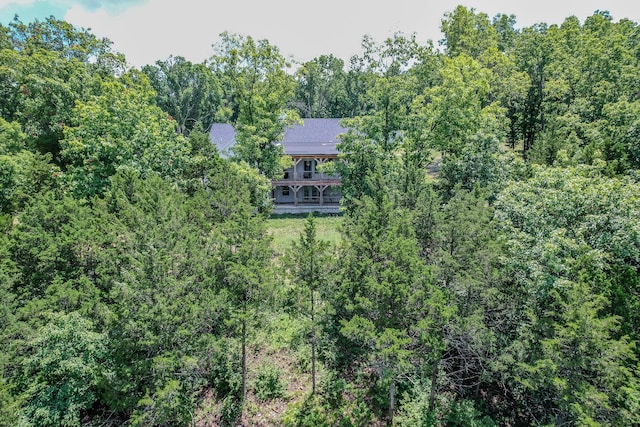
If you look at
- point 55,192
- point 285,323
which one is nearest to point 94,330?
point 285,323

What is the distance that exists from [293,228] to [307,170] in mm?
8094

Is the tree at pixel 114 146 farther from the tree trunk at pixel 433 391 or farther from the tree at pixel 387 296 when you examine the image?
the tree trunk at pixel 433 391

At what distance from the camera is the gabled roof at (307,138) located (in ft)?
106

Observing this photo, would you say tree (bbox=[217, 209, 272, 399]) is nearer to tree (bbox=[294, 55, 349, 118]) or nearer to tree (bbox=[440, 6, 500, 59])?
tree (bbox=[440, 6, 500, 59])

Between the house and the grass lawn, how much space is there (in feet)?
6.39

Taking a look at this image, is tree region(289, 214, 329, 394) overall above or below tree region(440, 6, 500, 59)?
below

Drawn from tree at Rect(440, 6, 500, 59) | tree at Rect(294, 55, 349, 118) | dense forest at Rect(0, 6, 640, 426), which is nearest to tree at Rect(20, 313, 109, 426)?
dense forest at Rect(0, 6, 640, 426)

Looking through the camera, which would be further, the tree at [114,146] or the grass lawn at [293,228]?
the grass lawn at [293,228]

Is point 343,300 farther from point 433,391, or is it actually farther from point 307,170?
point 307,170

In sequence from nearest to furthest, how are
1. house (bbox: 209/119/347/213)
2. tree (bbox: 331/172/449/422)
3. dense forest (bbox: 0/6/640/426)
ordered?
dense forest (bbox: 0/6/640/426) → tree (bbox: 331/172/449/422) → house (bbox: 209/119/347/213)

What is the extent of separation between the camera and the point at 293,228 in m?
28.3

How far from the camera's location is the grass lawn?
2508 centimetres

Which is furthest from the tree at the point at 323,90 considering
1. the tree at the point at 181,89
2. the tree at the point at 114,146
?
the tree at the point at 114,146

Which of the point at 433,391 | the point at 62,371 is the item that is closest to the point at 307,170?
the point at 433,391
